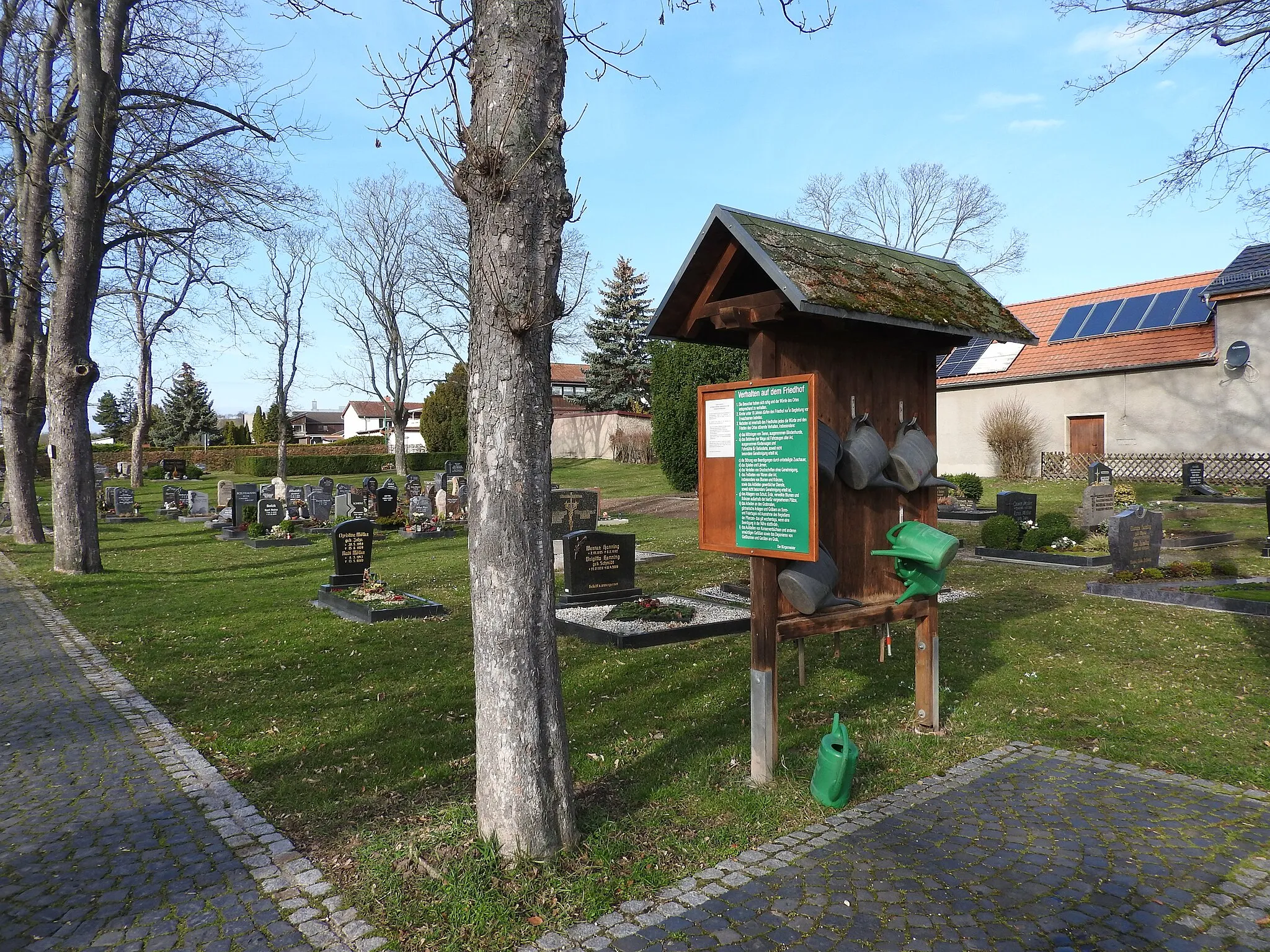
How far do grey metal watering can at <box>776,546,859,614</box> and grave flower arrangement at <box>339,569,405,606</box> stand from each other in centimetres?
709

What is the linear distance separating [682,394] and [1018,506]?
1251 centimetres

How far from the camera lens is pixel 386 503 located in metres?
22.8

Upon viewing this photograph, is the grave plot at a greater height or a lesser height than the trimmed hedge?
lesser

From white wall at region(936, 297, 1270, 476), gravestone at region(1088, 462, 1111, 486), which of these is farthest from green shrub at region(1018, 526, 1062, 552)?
gravestone at region(1088, 462, 1111, 486)

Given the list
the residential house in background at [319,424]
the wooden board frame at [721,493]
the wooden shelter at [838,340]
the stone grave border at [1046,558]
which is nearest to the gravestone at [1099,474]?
the stone grave border at [1046,558]

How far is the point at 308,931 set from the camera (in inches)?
142

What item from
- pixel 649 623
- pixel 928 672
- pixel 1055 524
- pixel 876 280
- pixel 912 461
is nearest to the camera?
pixel 876 280

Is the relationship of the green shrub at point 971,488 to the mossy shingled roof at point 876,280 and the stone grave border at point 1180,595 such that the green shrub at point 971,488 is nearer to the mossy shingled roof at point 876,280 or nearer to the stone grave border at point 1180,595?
the stone grave border at point 1180,595

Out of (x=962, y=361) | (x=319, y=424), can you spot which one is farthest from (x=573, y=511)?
(x=319, y=424)

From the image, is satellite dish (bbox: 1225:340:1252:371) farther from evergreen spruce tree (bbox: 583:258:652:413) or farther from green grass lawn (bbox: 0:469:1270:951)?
evergreen spruce tree (bbox: 583:258:652:413)

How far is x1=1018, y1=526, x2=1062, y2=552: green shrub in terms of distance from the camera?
14.7 meters

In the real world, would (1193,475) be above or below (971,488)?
above

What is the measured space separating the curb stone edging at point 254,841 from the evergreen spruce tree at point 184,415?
64.8 metres

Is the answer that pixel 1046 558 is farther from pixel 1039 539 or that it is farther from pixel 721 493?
pixel 721 493
